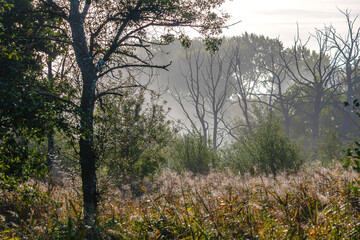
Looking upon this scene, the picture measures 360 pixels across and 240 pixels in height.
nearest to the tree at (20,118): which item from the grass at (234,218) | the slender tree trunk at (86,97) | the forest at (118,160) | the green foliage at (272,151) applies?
the forest at (118,160)

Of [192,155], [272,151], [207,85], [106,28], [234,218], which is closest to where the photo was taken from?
[234,218]

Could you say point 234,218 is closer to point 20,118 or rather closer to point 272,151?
point 20,118

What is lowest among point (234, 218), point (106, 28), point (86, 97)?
point (234, 218)

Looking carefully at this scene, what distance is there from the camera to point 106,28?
8828 millimetres

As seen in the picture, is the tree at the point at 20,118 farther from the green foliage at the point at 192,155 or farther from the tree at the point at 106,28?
the green foliage at the point at 192,155

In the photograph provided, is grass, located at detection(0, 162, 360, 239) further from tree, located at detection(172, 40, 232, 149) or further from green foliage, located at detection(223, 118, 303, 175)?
tree, located at detection(172, 40, 232, 149)

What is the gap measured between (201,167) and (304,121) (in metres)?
19.7

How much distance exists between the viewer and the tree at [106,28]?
7.48m

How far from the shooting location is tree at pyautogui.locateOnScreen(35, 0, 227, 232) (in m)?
7.48

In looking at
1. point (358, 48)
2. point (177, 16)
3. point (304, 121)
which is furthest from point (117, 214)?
point (304, 121)

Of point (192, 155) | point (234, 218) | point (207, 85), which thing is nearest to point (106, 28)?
point (234, 218)

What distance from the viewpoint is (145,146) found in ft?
39.7

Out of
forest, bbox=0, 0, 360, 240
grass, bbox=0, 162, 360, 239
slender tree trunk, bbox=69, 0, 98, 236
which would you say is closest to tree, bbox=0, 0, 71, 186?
forest, bbox=0, 0, 360, 240

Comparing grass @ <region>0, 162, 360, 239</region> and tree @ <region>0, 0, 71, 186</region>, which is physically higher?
tree @ <region>0, 0, 71, 186</region>
